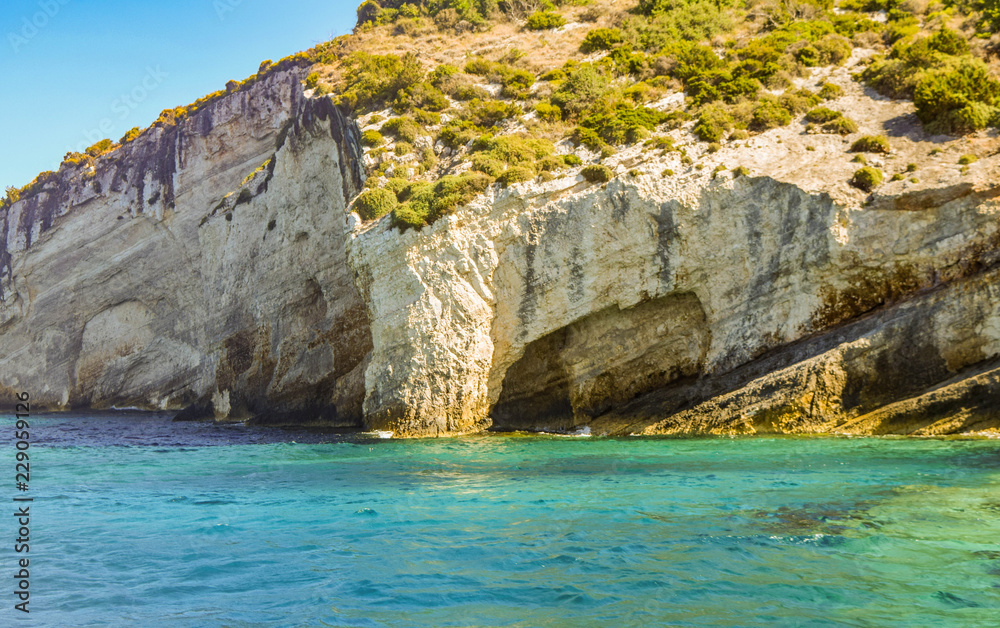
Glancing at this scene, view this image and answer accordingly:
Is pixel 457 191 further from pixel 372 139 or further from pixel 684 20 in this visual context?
pixel 684 20

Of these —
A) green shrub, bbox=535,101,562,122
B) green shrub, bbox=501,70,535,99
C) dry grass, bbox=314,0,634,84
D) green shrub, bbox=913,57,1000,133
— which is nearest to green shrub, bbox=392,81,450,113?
green shrub, bbox=501,70,535,99

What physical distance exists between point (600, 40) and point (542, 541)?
34.0 metres

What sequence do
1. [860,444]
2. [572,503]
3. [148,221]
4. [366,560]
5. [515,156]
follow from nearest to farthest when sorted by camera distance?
[366,560]
[572,503]
[860,444]
[515,156]
[148,221]

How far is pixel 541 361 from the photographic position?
25250 millimetres

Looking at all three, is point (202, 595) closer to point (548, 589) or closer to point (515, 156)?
point (548, 589)

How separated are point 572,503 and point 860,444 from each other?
897 cm

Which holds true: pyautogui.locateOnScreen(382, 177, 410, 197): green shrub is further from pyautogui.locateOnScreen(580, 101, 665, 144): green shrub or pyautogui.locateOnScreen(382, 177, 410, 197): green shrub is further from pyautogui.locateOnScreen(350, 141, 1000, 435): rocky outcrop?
pyautogui.locateOnScreen(580, 101, 665, 144): green shrub

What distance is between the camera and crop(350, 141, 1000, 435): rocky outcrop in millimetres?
18562

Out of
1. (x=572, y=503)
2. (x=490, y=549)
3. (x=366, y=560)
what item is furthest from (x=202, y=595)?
(x=572, y=503)

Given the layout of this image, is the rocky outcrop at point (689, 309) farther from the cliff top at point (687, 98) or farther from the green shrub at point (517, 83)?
the green shrub at point (517, 83)

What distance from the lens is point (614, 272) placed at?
941 inches

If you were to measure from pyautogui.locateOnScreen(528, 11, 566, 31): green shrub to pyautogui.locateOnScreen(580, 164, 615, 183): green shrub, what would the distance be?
21.8 meters

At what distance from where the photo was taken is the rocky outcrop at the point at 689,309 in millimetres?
18562

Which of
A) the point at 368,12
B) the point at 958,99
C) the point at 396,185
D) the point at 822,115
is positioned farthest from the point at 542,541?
the point at 368,12
